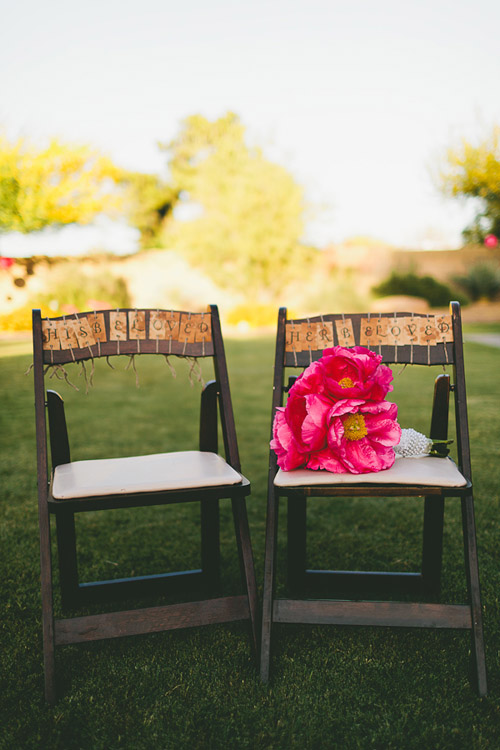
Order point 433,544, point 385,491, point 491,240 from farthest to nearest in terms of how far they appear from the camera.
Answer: point 491,240, point 433,544, point 385,491

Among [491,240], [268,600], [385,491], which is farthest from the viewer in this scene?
[491,240]

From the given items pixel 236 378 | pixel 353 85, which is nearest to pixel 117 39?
pixel 353 85

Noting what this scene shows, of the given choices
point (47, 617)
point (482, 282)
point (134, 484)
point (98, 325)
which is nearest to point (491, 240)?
point (482, 282)

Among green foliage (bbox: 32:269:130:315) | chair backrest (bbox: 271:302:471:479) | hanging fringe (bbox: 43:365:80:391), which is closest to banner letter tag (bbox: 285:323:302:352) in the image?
chair backrest (bbox: 271:302:471:479)

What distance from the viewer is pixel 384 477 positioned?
1.52 metres

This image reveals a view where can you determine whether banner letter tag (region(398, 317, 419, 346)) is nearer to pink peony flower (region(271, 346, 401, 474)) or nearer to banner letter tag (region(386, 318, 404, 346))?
banner letter tag (region(386, 318, 404, 346))

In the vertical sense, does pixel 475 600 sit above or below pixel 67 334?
below

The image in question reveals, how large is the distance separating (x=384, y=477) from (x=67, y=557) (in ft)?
3.54

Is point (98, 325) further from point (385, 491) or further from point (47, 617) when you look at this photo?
point (385, 491)

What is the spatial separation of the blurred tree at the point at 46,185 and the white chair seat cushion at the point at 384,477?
24.1 ft

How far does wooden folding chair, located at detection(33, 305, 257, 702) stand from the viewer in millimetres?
1534

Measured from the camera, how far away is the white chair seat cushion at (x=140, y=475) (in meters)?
1.51

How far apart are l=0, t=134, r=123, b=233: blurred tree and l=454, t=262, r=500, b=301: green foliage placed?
1317 centimetres

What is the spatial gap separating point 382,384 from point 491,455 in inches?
103
